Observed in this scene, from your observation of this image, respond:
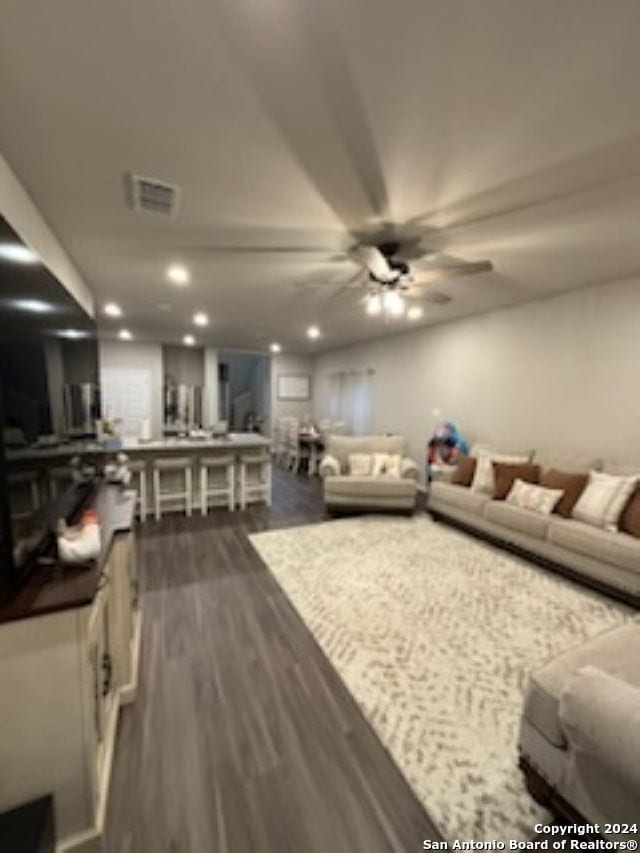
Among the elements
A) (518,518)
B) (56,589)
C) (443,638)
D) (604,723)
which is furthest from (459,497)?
(56,589)

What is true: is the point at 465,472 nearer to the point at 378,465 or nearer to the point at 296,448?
the point at 378,465

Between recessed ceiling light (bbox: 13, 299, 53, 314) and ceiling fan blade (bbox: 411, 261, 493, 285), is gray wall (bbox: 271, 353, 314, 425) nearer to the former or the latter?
ceiling fan blade (bbox: 411, 261, 493, 285)

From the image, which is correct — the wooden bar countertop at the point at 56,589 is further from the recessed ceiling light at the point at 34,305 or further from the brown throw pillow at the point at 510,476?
the brown throw pillow at the point at 510,476

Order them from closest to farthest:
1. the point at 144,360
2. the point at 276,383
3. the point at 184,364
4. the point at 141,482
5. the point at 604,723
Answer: the point at 604,723, the point at 141,482, the point at 144,360, the point at 184,364, the point at 276,383

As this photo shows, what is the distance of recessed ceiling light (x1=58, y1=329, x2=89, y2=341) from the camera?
2209 mm

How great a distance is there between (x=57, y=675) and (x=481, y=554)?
11.4 ft

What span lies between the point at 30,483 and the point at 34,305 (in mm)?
782

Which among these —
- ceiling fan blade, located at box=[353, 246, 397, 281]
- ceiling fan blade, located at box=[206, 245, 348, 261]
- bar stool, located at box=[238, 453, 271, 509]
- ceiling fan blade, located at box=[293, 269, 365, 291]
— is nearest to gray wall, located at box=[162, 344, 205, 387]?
bar stool, located at box=[238, 453, 271, 509]

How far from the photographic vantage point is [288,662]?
2.24m

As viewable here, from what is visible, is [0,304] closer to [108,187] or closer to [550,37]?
[108,187]

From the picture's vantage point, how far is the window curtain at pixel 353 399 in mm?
7265

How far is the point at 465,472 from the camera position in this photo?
4.45m

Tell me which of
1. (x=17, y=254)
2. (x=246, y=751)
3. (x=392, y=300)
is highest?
(x=392, y=300)

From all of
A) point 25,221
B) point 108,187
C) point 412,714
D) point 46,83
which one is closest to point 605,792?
point 412,714
